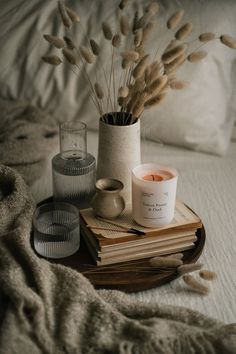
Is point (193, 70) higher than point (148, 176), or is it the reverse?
point (193, 70)

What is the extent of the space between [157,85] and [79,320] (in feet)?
1.34

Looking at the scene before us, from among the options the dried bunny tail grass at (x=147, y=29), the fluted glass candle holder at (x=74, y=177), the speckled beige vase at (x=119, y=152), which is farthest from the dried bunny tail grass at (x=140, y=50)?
the fluted glass candle holder at (x=74, y=177)

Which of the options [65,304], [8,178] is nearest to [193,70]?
[8,178]

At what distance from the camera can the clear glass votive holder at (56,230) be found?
965 mm

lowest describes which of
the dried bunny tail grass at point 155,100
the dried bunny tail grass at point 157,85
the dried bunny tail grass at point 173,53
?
the dried bunny tail grass at point 155,100

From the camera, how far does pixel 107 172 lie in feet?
3.53

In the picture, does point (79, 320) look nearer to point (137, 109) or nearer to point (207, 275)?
point (207, 275)

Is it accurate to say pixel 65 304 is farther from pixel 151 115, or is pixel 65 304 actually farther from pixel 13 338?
pixel 151 115

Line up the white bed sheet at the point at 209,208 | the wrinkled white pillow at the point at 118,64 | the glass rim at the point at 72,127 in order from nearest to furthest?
1. the white bed sheet at the point at 209,208
2. the glass rim at the point at 72,127
3. the wrinkled white pillow at the point at 118,64

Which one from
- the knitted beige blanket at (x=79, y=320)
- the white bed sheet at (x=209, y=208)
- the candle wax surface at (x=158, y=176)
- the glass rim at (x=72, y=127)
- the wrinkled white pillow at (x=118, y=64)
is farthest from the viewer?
the wrinkled white pillow at (x=118, y=64)

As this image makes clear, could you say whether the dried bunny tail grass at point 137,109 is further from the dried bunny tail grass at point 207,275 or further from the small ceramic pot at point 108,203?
the dried bunny tail grass at point 207,275

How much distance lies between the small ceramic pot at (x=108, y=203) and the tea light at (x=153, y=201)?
0.03 meters

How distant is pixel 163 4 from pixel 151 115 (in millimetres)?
271

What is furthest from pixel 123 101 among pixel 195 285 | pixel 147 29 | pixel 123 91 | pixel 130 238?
pixel 195 285
